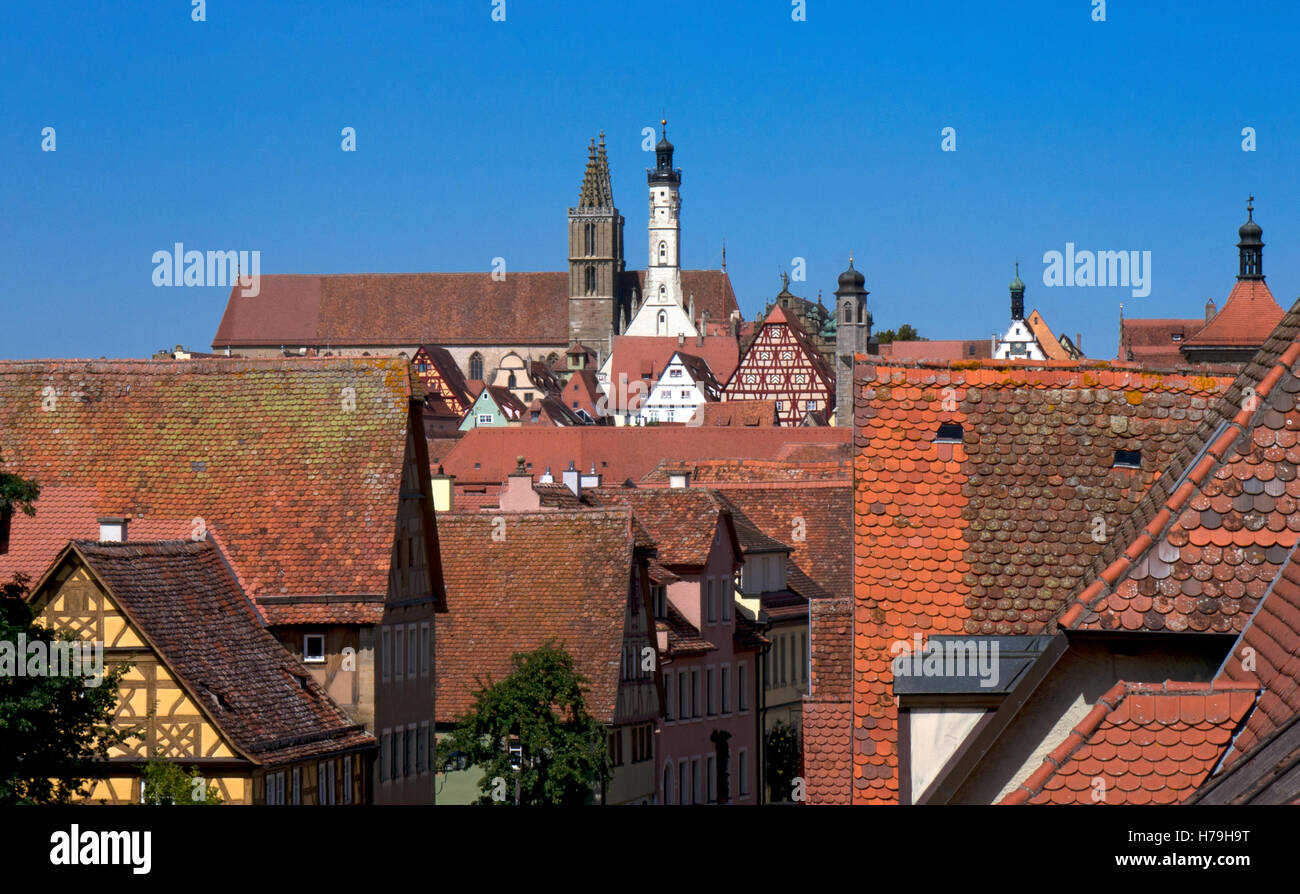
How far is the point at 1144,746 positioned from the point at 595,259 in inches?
7207

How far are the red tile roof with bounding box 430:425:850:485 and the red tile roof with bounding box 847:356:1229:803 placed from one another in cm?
8700

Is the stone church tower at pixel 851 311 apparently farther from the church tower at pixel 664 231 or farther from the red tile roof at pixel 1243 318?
the church tower at pixel 664 231

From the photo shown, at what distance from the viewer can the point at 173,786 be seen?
55.8 feet

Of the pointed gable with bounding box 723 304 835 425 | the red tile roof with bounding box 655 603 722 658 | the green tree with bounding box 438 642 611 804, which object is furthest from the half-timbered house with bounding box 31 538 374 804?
the pointed gable with bounding box 723 304 835 425

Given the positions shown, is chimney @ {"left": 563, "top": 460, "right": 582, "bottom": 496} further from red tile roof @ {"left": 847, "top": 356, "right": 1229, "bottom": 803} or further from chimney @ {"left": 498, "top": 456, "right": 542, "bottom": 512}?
red tile roof @ {"left": 847, "top": 356, "right": 1229, "bottom": 803}

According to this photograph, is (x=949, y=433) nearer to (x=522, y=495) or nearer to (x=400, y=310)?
(x=522, y=495)

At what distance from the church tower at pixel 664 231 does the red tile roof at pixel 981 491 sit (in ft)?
574

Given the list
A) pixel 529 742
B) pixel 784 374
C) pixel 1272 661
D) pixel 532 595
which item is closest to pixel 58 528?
pixel 529 742

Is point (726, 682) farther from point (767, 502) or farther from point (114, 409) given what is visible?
point (114, 409)

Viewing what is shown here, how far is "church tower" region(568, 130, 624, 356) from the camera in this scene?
611 feet
